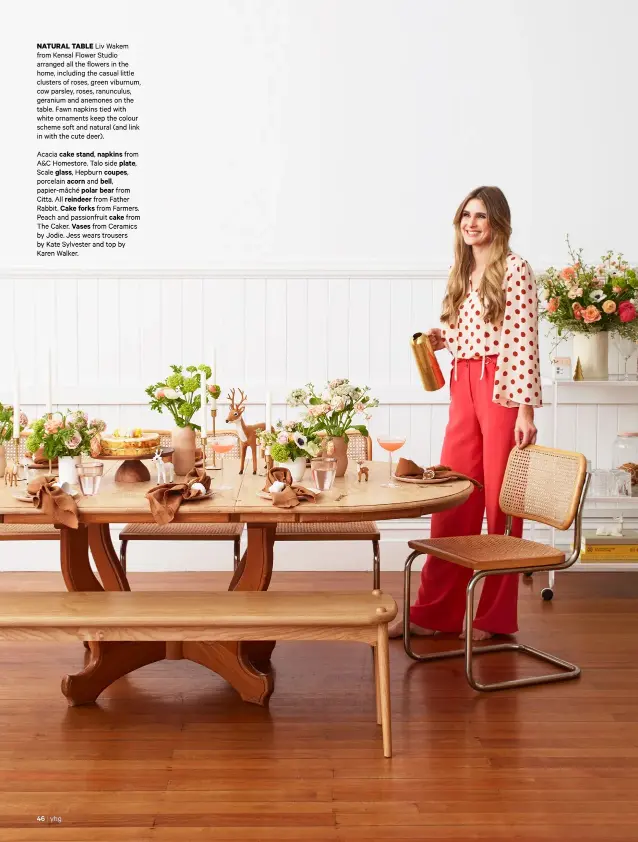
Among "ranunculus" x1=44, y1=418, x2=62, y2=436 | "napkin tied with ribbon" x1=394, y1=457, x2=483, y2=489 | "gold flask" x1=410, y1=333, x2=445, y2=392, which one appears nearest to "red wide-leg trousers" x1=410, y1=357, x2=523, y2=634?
"gold flask" x1=410, y1=333, x2=445, y2=392

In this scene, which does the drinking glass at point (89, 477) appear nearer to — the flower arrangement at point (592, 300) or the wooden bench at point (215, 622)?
the wooden bench at point (215, 622)

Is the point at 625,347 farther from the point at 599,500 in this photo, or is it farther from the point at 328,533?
the point at 328,533

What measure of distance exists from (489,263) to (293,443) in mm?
1186

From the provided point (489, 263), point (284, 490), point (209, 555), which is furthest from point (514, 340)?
point (209, 555)

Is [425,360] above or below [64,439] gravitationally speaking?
above

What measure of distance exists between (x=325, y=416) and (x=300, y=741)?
3.57ft

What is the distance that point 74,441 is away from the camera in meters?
3.24

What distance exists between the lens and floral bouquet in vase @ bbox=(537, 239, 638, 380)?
5.00 meters

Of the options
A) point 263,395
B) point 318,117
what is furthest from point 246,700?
point 318,117

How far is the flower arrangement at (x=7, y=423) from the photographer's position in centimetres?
363

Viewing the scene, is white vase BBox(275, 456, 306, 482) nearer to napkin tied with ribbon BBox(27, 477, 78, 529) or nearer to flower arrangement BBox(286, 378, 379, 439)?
flower arrangement BBox(286, 378, 379, 439)

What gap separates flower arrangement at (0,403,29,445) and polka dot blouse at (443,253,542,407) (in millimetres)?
1738

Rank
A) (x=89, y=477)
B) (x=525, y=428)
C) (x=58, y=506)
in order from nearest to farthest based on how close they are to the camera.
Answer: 1. (x=58, y=506)
2. (x=89, y=477)
3. (x=525, y=428)

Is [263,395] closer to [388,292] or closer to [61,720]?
[388,292]
